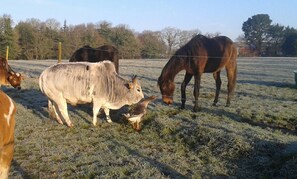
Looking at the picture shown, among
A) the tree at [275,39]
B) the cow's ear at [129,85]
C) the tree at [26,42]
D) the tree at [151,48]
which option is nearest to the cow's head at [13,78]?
the cow's ear at [129,85]

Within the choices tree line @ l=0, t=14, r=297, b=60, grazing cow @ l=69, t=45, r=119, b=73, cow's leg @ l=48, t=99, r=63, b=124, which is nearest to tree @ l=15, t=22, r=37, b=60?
tree line @ l=0, t=14, r=297, b=60

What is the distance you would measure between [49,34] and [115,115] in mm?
43400

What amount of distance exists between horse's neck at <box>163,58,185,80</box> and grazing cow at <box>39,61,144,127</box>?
1430 millimetres

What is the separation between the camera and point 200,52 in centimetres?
1000

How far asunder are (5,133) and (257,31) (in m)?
76.9

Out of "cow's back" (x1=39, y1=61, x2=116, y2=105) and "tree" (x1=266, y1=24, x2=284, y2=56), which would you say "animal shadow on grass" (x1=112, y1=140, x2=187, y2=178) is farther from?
"tree" (x1=266, y1=24, x2=284, y2=56)

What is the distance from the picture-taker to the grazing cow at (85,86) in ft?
27.5

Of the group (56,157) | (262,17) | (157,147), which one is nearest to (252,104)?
(157,147)

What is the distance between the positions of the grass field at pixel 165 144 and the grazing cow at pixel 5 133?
121 centimetres

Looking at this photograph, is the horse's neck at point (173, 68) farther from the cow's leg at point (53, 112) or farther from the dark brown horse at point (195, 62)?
the cow's leg at point (53, 112)

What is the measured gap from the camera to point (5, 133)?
432 cm

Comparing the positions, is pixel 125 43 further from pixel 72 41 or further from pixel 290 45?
pixel 290 45

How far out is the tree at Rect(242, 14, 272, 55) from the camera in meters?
71.1

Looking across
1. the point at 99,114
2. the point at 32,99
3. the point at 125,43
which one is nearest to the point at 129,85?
the point at 99,114
